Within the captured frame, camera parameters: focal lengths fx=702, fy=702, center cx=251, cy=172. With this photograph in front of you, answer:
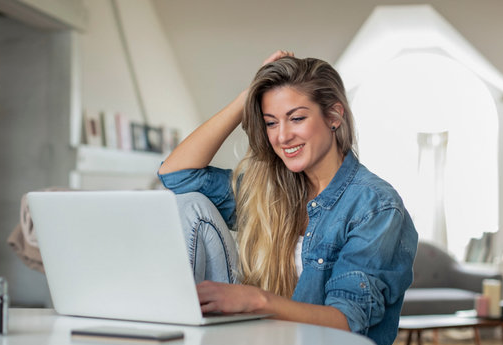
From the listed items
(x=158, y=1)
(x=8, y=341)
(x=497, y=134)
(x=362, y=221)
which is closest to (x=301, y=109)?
(x=362, y=221)

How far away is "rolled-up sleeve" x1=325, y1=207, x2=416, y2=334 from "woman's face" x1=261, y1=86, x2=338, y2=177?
0.85ft

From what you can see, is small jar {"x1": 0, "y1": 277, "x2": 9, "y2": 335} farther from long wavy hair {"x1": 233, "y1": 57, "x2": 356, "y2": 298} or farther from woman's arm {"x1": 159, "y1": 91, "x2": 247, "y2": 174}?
woman's arm {"x1": 159, "y1": 91, "x2": 247, "y2": 174}

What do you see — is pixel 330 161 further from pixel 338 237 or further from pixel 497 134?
pixel 497 134

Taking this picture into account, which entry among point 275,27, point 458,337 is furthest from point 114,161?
point 458,337

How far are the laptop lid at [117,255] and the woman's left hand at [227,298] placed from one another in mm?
87

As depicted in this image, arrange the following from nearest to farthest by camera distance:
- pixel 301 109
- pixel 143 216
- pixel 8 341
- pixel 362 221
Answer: pixel 8 341 < pixel 143 216 < pixel 362 221 < pixel 301 109

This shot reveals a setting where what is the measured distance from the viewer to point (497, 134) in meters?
6.73

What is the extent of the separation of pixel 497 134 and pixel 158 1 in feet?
11.2

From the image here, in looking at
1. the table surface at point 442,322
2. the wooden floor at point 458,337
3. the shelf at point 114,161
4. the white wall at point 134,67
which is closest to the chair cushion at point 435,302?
the wooden floor at point 458,337

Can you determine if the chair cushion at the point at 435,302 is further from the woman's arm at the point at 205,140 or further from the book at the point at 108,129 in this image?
the woman's arm at the point at 205,140

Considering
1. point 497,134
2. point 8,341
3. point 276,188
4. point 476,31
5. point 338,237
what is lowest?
point 8,341

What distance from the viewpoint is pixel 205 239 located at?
161 centimetres

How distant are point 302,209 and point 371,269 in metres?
0.43

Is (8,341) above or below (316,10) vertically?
below
